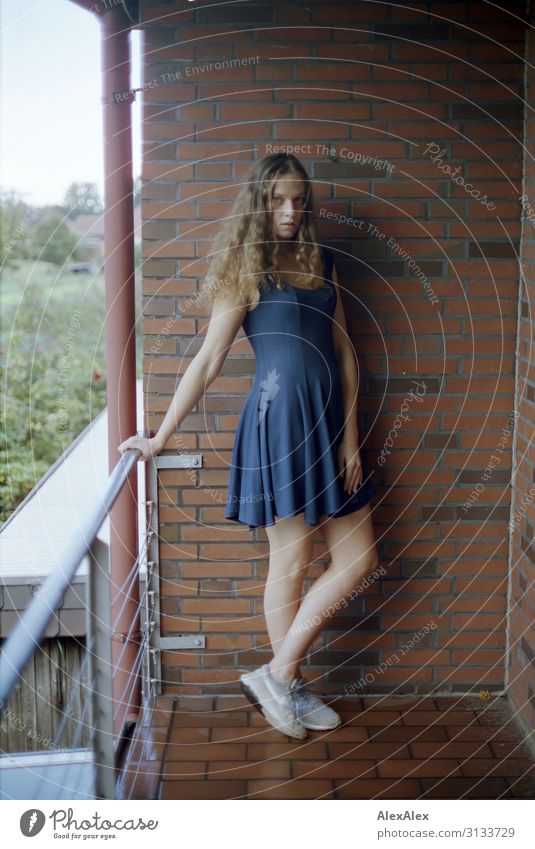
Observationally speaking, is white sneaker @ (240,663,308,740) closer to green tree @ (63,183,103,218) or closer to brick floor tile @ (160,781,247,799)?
brick floor tile @ (160,781,247,799)

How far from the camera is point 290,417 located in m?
1.99

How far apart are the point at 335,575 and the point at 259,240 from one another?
0.67 meters

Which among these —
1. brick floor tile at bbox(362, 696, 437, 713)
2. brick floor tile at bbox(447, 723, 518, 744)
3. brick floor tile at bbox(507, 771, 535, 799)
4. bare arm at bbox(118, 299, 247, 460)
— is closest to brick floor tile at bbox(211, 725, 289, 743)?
brick floor tile at bbox(362, 696, 437, 713)

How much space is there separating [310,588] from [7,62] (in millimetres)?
1134

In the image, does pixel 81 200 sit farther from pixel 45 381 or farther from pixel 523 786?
pixel 523 786

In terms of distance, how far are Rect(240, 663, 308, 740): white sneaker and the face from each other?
86cm

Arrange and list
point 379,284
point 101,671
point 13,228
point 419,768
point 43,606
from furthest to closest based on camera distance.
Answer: point 379,284, point 419,768, point 13,228, point 101,671, point 43,606

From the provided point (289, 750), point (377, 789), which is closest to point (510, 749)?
point (377, 789)

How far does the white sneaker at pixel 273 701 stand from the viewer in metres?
2.09

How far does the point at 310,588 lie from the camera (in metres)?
2.14

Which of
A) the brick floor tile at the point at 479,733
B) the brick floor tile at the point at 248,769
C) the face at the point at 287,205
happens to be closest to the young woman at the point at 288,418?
the face at the point at 287,205

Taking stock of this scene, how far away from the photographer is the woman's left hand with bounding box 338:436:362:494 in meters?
2.06
